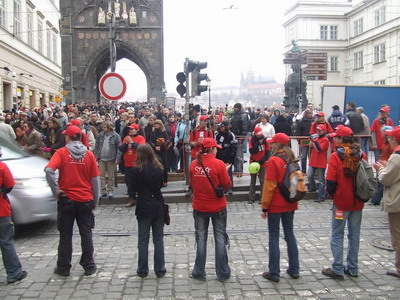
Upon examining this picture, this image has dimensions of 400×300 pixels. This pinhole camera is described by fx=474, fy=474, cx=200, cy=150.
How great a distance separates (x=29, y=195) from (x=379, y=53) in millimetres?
45262

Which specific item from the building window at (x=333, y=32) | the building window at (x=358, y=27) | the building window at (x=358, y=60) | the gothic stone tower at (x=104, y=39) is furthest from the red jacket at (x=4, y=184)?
the building window at (x=333, y=32)

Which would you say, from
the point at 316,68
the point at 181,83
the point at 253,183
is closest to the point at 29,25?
the point at 316,68

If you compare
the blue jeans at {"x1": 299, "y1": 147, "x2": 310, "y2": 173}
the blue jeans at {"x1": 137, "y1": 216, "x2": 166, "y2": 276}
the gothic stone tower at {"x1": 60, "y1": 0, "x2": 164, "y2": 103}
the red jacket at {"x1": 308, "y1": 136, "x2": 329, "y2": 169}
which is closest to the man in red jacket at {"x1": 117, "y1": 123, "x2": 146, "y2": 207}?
the red jacket at {"x1": 308, "y1": 136, "x2": 329, "y2": 169}

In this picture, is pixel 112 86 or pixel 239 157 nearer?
pixel 112 86

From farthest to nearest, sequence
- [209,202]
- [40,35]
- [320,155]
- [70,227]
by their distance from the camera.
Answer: [40,35] → [320,155] → [70,227] → [209,202]

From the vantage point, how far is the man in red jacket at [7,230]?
5562 millimetres

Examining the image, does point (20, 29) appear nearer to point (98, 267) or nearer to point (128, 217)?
point (128, 217)

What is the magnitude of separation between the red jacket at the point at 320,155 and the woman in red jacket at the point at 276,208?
483 centimetres

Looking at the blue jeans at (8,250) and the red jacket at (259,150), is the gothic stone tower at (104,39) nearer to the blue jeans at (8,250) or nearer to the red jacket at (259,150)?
the red jacket at (259,150)

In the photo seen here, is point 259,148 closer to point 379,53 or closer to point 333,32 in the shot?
Result: point 379,53

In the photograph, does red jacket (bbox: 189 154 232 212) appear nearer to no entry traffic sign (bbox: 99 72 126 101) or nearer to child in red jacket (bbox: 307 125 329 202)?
child in red jacket (bbox: 307 125 329 202)

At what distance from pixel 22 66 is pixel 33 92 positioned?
3.86 metres

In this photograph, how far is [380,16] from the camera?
153 feet

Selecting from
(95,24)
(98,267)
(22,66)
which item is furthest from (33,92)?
(98,267)
